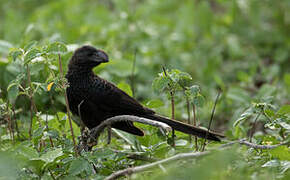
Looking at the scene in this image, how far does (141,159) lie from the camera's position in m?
3.37

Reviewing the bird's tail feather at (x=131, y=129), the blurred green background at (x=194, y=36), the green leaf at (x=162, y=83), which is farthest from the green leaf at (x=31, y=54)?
the blurred green background at (x=194, y=36)

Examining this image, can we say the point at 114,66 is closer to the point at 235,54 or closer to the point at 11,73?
the point at 11,73

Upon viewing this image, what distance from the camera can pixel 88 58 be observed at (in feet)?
12.7

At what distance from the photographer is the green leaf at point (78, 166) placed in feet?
9.55

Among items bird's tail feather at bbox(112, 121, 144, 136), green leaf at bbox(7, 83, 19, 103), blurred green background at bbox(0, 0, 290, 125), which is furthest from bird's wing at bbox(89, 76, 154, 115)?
blurred green background at bbox(0, 0, 290, 125)

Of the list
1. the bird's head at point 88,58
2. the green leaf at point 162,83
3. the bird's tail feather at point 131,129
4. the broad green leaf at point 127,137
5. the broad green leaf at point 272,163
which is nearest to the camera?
the broad green leaf at point 272,163

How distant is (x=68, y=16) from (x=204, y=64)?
8.96ft

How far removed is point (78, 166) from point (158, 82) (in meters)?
0.78

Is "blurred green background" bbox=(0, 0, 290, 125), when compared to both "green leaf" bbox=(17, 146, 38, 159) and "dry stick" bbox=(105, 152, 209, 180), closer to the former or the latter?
"green leaf" bbox=(17, 146, 38, 159)

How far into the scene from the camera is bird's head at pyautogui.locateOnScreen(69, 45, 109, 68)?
3855 mm

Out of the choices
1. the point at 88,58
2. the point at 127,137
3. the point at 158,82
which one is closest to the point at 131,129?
the point at 127,137

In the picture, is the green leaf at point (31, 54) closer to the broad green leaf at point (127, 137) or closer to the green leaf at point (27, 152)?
the green leaf at point (27, 152)

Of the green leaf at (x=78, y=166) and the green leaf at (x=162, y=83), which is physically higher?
the green leaf at (x=162, y=83)

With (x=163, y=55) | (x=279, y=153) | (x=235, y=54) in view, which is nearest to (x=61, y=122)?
(x=279, y=153)
